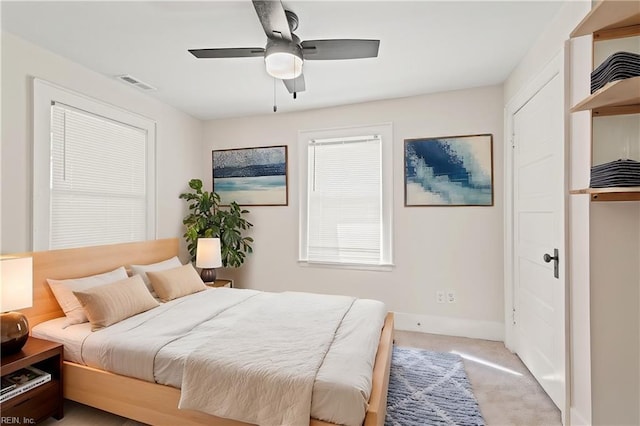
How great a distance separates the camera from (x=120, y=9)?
192 cm

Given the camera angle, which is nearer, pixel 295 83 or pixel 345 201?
pixel 295 83

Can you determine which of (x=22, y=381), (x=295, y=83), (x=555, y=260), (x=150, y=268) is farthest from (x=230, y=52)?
(x=555, y=260)

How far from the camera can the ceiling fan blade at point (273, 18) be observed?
4.87ft

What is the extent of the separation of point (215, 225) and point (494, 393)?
3.29 metres

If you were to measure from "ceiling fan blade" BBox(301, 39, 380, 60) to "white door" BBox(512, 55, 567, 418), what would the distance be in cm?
127

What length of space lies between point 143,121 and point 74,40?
106 centimetres

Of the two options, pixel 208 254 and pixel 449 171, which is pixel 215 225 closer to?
pixel 208 254

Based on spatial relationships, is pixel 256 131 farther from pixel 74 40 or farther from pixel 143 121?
pixel 74 40

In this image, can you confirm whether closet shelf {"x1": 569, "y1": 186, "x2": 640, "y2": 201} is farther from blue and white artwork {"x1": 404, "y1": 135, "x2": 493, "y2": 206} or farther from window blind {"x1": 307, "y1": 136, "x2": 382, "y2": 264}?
window blind {"x1": 307, "y1": 136, "x2": 382, "y2": 264}

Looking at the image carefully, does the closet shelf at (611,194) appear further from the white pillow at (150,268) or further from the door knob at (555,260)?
the white pillow at (150,268)

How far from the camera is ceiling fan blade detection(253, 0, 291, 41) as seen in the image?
1.48 m

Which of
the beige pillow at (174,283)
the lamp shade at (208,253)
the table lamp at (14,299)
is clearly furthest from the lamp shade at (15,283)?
the lamp shade at (208,253)

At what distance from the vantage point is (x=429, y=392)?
225 cm

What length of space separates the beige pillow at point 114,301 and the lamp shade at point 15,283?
27cm
